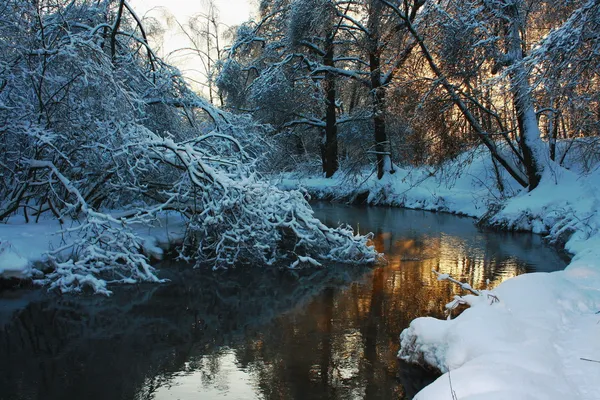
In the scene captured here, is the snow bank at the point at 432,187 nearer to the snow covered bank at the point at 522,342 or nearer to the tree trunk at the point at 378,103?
the tree trunk at the point at 378,103

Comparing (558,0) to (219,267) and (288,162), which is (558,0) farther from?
(288,162)

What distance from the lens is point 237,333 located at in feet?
19.5

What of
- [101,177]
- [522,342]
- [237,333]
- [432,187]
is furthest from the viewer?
[432,187]

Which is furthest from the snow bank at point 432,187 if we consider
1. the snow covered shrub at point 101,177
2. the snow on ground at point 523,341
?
the snow on ground at point 523,341

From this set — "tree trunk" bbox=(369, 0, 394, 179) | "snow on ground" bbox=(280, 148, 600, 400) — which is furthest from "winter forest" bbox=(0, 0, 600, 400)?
"tree trunk" bbox=(369, 0, 394, 179)

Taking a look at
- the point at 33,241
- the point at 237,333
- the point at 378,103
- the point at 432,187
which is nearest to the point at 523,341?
the point at 237,333

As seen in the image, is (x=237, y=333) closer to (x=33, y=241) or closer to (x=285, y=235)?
(x=285, y=235)

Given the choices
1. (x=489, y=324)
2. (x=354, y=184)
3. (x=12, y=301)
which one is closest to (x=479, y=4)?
(x=354, y=184)

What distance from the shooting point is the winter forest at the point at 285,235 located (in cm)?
459

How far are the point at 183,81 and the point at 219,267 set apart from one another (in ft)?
16.2

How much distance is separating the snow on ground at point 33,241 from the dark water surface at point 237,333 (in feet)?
1.52

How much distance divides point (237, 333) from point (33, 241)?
13.9 ft

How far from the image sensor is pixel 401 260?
957 centimetres

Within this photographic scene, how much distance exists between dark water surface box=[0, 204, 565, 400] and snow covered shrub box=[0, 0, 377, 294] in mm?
540
